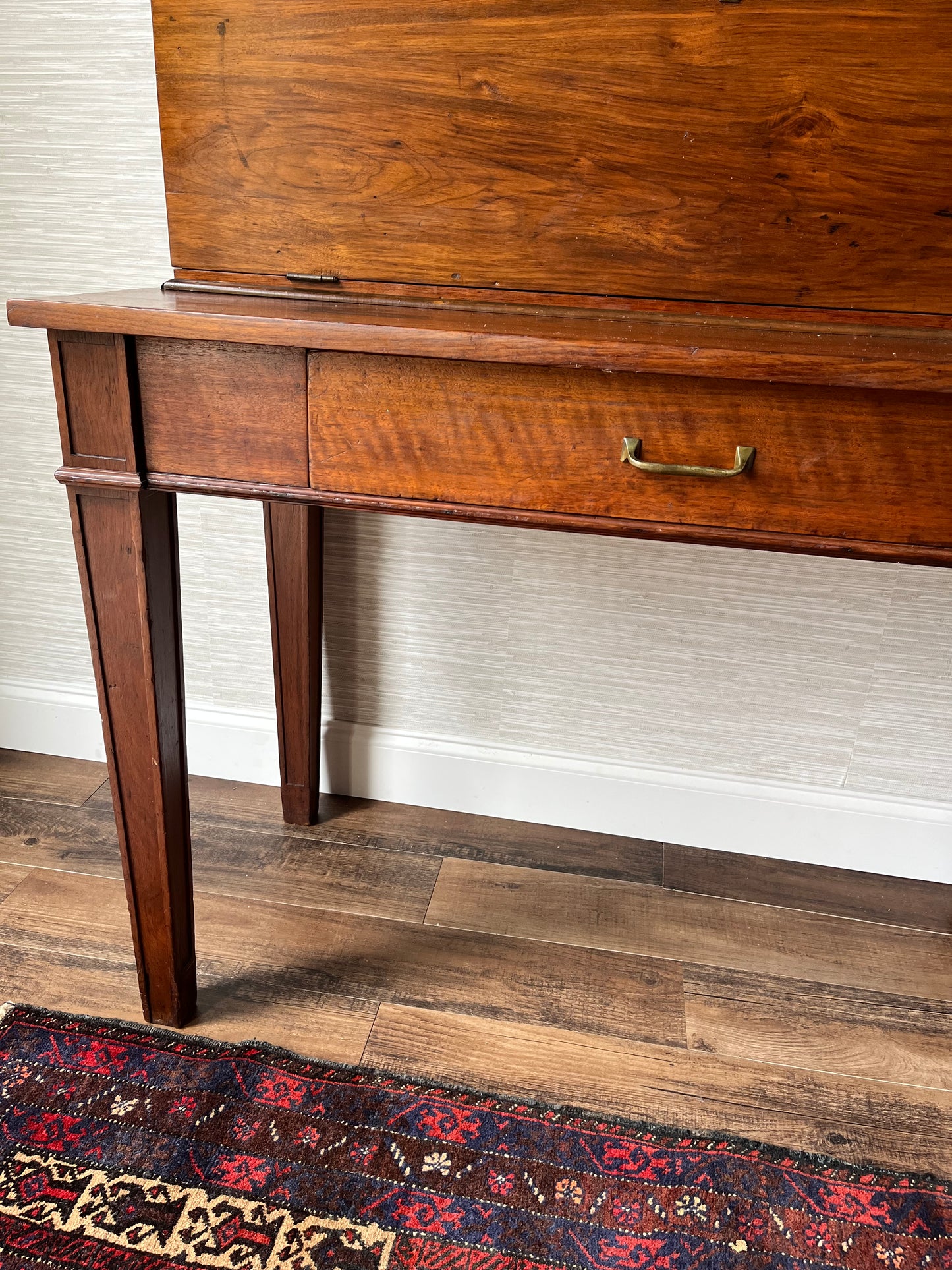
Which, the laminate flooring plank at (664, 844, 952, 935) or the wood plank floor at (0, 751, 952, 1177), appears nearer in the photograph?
the wood plank floor at (0, 751, 952, 1177)

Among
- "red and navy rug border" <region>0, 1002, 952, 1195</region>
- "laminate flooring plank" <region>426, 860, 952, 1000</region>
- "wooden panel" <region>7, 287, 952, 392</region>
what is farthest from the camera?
"laminate flooring plank" <region>426, 860, 952, 1000</region>

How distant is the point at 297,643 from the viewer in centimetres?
139

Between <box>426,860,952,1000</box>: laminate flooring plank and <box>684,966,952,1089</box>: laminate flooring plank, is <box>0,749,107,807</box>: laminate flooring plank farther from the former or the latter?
<box>684,966,952,1089</box>: laminate flooring plank

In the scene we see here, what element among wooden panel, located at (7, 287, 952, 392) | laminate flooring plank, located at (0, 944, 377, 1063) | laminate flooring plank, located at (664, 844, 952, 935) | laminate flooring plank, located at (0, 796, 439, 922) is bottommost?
laminate flooring plank, located at (664, 844, 952, 935)

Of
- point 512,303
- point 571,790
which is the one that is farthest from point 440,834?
point 512,303

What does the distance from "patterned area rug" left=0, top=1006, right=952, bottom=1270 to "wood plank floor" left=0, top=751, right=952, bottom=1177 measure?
49 millimetres

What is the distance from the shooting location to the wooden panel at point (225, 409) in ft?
2.73

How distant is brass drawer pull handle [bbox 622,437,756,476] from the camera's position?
779 millimetres

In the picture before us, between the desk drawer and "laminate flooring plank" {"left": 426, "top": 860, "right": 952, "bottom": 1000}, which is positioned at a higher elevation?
the desk drawer

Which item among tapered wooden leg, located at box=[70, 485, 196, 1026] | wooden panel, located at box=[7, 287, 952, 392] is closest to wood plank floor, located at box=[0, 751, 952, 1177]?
tapered wooden leg, located at box=[70, 485, 196, 1026]

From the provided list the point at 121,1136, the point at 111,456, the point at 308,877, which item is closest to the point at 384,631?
the point at 308,877

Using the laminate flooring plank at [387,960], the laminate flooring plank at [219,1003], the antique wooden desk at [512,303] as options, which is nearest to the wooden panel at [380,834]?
the laminate flooring plank at [387,960]

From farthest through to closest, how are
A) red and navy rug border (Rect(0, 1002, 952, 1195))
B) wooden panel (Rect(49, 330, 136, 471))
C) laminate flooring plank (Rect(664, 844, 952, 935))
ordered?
laminate flooring plank (Rect(664, 844, 952, 935)) < red and navy rug border (Rect(0, 1002, 952, 1195)) < wooden panel (Rect(49, 330, 136, 471))

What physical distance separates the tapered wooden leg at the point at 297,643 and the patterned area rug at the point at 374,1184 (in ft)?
1.55
